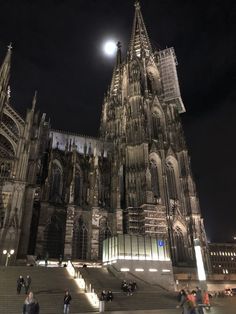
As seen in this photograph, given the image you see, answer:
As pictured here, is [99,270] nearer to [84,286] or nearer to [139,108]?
[84,286]

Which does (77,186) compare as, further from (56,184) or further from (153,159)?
(153,159)

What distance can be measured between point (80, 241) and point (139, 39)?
4656cm

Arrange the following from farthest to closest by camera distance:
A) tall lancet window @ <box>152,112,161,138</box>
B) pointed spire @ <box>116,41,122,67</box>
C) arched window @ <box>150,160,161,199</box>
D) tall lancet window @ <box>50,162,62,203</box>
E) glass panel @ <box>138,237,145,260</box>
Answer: pointed spire @ <box>116,41,122,67</box> < tall lancet window @ <box>152,112,161,138</box> < arched window @ <box>150,160,161,199</box> < tall lancet window @ <box>50,162,62,203</box> < glass panel @ <box>138,237,145,260</box>

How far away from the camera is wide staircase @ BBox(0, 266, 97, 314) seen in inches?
607

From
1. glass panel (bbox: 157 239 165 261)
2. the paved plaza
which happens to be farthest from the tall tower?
the paved plaza

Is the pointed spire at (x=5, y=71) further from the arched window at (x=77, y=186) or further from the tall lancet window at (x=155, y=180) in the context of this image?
the tall lancet window at (x=155, y=180)

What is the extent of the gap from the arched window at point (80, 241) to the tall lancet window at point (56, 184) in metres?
4.49

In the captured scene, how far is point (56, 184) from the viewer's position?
129ft

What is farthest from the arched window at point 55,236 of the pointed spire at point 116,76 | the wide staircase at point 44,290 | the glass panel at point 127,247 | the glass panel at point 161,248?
the pointed spire at point 116,76

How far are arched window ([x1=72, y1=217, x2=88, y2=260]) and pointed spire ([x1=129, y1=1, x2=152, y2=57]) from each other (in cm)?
3535

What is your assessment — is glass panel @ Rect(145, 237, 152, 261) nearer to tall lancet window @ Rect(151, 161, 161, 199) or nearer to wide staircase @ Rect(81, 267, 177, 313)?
wide staircase @ Rect(81, 267, 177, 313)

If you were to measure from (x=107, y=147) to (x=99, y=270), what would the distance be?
26474mm

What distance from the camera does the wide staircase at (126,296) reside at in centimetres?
1731


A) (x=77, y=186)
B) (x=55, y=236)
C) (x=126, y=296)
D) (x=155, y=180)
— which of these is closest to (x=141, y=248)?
(x=55, y=236)
